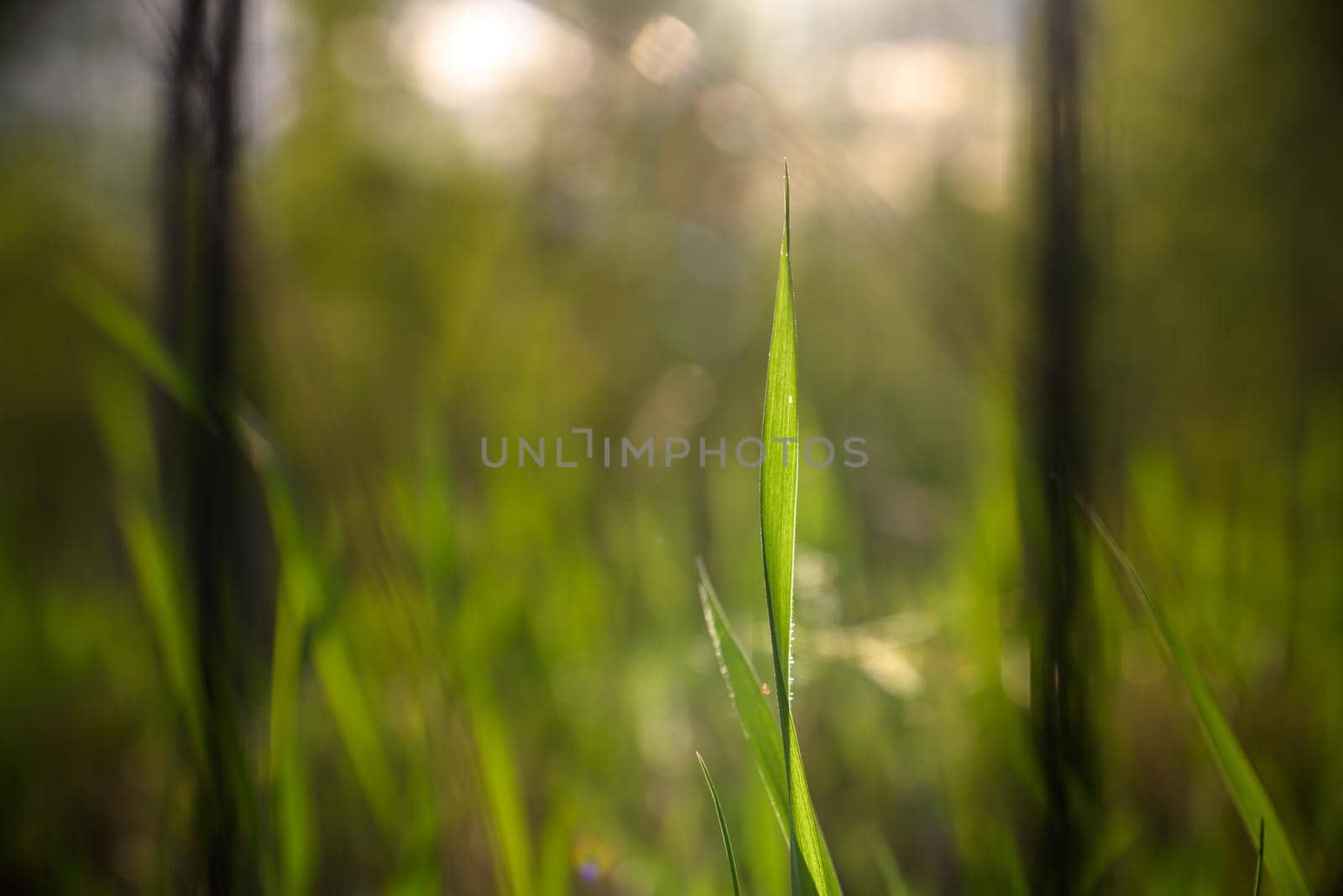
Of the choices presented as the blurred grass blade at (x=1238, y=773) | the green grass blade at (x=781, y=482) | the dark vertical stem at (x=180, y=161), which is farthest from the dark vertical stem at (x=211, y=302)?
the blurred grass blade at (x=1238, y=773)

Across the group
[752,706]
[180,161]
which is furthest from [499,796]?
[180,161]

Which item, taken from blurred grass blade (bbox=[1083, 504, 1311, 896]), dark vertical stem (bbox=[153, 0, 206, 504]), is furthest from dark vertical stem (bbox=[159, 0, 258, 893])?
blurred grass blade (bbox=[1083, 504, 1311, 896])

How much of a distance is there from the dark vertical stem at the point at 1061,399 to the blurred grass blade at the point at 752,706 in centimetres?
7

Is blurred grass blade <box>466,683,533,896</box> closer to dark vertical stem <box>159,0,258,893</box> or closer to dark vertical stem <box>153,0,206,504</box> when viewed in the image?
dark vertical stem <box>159,0,258,893</box>

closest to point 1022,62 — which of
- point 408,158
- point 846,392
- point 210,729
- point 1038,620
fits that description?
point 1038,620

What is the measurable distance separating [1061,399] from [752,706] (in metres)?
0.11

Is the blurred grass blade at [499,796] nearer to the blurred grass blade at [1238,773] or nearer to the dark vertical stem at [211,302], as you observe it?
the dark vertical stem at [211,302]

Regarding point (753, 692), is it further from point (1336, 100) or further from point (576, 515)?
point (1336, 100)

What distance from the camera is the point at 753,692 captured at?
21cm

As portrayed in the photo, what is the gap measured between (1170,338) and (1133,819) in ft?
3.38

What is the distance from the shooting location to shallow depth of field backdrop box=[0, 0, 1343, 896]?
0.27m

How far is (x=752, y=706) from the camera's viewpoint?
0.70 feet

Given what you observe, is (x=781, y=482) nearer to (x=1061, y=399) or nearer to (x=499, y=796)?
(x=1061, y=399)

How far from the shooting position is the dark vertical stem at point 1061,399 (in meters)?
0.18
